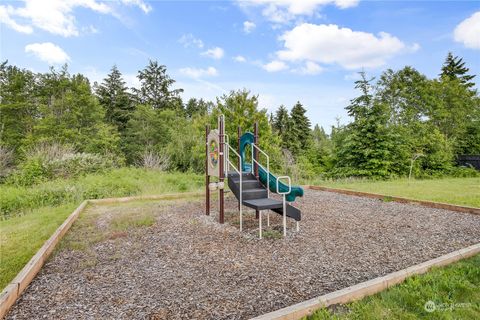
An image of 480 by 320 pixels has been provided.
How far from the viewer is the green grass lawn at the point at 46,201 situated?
351 cm

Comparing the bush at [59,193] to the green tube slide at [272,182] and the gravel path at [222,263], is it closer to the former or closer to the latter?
the gravel path at [222,263]

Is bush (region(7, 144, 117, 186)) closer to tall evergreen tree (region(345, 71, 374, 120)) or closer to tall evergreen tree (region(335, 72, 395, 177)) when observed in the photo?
tall evergreen tree (region(335, 72, 395, 177))

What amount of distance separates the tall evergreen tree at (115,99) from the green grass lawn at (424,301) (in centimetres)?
2477

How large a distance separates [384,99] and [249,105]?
12.3m

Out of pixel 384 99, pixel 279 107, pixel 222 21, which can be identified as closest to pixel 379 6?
pixel 222 21

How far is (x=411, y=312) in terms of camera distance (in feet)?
6.82

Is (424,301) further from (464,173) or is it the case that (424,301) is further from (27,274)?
(464,173)

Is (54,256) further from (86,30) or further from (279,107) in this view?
(279,107)

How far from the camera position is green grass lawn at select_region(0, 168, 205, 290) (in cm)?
351

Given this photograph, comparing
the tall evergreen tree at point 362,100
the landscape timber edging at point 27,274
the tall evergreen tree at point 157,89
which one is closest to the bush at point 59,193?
the landscape timber edging at point 27,274

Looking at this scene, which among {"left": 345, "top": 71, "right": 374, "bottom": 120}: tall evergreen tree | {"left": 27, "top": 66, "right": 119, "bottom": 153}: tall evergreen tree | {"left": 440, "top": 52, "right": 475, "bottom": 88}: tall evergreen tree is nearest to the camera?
{"left": 345, "top": 71, "right": 374, "bottom": 120}: tall evergreen tree

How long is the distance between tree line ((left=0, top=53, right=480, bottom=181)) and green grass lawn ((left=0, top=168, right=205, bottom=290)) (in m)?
2.80

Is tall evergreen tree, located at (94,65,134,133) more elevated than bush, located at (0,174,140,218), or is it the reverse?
tall evergreen tree, located at (94,65,134,133)


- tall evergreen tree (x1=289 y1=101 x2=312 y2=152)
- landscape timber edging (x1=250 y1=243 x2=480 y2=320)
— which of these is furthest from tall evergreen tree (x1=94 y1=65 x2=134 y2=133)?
landscape timber edging (x1=250 y1=243 x2=480 y2=320)
